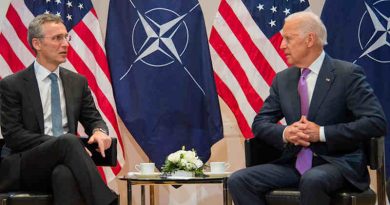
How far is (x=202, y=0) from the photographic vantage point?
6.20 meters

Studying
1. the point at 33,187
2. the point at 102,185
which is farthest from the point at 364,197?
the point at 33,187

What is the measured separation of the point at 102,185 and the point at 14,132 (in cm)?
79

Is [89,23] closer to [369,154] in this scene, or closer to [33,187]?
[33,187]

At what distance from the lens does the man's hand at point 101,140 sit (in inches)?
168

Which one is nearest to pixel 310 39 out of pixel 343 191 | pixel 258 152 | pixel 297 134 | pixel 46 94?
pixel 297 134

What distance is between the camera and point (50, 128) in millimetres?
4594

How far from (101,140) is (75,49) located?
1821mm

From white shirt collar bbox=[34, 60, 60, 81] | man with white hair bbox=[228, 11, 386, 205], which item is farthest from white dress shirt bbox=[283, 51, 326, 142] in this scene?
white shirt collar bbox=[34, 60, 60, 81]

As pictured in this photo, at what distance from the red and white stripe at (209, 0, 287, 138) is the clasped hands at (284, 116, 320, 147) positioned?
161cm

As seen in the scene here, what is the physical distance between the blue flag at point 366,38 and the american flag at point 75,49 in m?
1.91

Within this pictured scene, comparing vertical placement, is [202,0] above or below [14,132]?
above

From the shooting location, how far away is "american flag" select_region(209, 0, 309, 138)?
573cm

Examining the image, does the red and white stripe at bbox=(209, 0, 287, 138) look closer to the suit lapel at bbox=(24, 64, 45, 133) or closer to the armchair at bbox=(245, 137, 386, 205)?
the armchair at bbox=(245, 137, 386, 205)

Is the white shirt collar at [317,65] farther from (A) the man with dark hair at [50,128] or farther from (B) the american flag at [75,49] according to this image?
(B) the american flag at [75,49]
